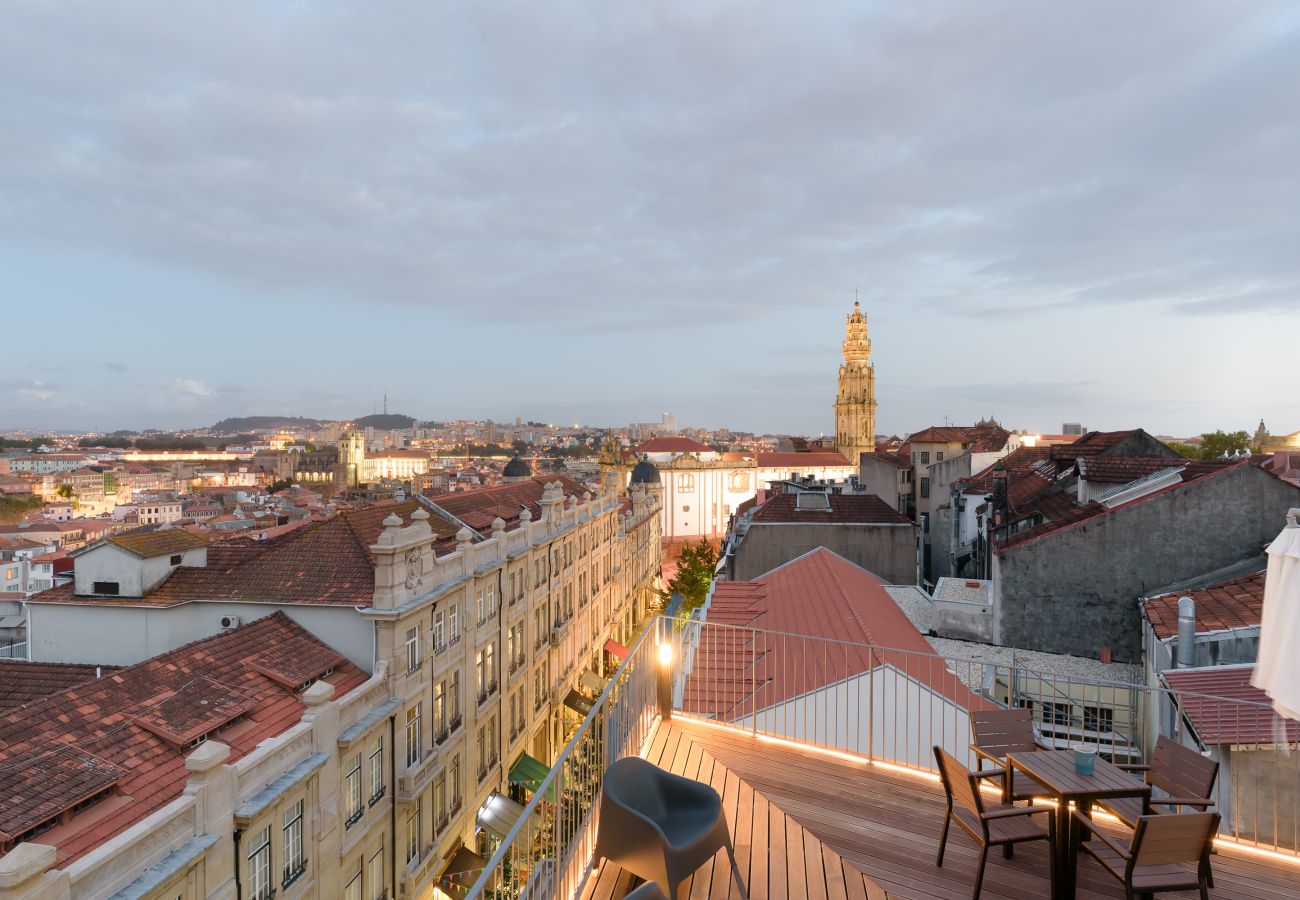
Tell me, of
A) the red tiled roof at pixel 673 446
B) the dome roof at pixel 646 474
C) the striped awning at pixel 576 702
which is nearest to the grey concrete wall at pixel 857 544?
the striped awning at pixel 576 702

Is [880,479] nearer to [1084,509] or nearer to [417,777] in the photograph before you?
[1084,509]

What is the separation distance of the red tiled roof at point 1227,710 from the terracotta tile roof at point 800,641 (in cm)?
266

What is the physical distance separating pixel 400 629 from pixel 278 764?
403 centimetres

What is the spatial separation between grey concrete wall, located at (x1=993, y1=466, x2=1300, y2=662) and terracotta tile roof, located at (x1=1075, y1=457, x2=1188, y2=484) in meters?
3.42

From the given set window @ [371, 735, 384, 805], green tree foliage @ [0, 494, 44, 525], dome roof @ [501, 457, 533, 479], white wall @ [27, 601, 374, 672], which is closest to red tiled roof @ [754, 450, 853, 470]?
dome roof @ [501, 457, 533, 479]

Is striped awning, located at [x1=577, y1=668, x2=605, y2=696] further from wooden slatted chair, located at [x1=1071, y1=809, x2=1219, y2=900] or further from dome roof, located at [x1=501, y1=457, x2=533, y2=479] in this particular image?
wooden slatted chair, located at [x1=1071, y1=809, x2=1219, y2=900]

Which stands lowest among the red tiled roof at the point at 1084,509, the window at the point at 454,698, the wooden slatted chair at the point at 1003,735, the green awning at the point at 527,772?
the green awning at the point at 527,772

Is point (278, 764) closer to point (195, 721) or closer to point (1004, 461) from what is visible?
point (195, 721)

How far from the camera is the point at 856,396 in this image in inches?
3671

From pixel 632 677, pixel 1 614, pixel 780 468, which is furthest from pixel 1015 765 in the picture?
pixel 780 468

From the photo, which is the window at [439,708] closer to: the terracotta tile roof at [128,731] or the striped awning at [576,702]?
the terracotta tile roof at [128,731]

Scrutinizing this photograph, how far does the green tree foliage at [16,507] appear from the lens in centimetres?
9825

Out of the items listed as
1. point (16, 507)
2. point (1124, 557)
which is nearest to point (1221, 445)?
point (1124, 557)

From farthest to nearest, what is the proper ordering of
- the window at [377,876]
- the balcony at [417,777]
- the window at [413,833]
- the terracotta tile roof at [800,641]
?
the window at [413,833] < the balcony at [417,777] < the window at [377,876] < the terracotta tile roof at [800,641]
